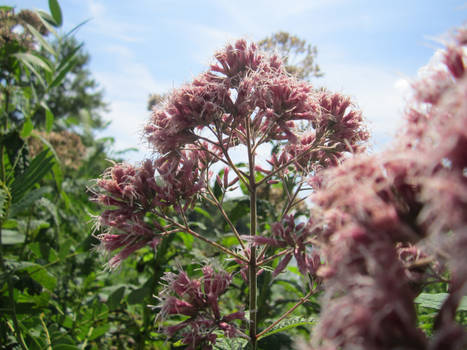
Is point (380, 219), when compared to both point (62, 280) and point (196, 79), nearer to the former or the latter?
point (196, 79)

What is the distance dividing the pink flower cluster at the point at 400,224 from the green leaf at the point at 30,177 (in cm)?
190

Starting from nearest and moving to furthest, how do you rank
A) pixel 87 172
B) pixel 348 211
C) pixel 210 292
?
pixel 348 211, pixel 210 292, pixel 87 172

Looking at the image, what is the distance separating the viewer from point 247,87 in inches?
77.2

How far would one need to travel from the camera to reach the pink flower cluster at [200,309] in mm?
1632

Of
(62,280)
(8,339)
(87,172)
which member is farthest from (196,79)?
(87,172)

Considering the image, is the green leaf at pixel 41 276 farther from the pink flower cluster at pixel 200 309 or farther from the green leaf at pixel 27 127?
the pink flower cluster at pixel 200 309

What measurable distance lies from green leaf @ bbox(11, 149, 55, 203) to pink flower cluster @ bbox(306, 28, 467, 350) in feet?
6.24

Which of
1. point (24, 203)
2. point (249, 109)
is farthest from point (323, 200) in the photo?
point (24, 203)

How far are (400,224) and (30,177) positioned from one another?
2.21 metres

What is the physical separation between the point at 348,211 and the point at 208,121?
1127 mm

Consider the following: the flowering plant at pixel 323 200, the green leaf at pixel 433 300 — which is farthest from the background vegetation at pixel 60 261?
the flowering plant at pixel 323 200

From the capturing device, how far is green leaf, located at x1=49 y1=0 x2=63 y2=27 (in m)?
2.52

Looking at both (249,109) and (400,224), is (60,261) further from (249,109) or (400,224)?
(400,224)

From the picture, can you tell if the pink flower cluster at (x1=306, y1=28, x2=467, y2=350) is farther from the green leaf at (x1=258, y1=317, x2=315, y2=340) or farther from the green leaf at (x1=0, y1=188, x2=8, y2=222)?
the green leaf at (x1=0, y1=188, x2=8, y2=222)
